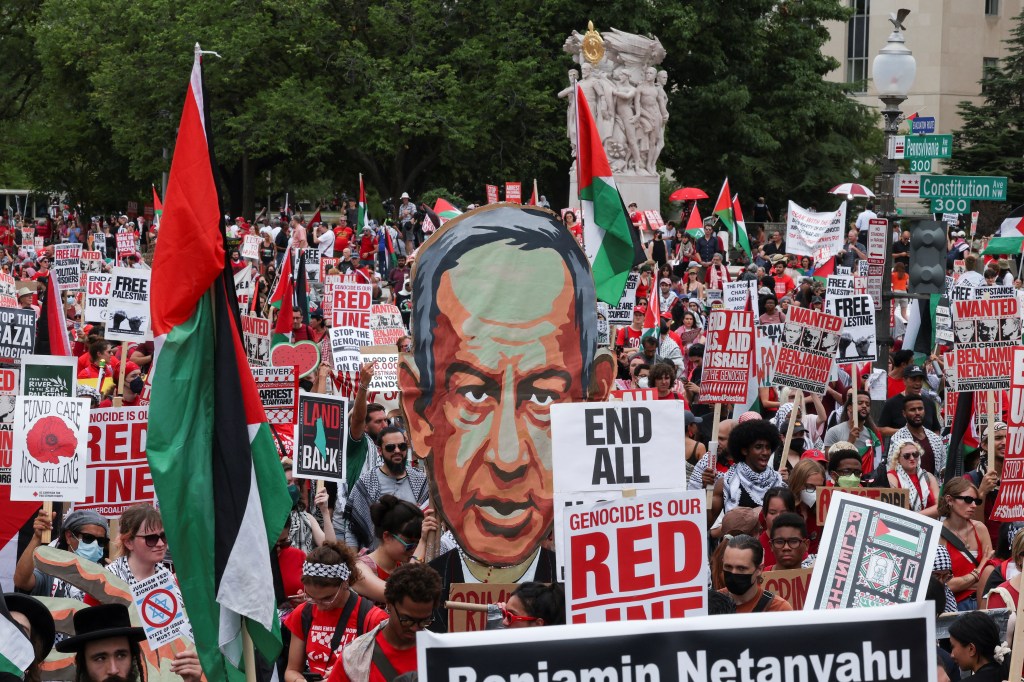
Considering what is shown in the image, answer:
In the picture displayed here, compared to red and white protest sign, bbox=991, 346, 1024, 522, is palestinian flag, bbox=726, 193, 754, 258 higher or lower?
higher

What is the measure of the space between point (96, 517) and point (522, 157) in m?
37.5

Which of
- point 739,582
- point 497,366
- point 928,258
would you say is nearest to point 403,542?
point 497,366

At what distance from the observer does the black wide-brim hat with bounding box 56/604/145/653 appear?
564cm

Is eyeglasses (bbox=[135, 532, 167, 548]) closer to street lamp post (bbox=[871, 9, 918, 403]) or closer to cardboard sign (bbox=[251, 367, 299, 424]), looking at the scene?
cardboard sign (bbox=[251, 367, 299, 424])

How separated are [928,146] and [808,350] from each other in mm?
3319

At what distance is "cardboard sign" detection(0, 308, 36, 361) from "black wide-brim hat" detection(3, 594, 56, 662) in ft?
18.6

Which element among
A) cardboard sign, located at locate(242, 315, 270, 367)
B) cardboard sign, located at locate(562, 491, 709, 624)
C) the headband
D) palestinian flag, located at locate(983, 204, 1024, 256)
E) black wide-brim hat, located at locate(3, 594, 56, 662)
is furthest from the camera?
palestinian flag, located at locate(983, 204, 1024, 256)

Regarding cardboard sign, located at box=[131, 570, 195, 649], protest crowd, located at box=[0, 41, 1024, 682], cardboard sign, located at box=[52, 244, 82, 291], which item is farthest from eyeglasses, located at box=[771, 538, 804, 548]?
cardboard sign, located at box=[52, 244, 82, 291]

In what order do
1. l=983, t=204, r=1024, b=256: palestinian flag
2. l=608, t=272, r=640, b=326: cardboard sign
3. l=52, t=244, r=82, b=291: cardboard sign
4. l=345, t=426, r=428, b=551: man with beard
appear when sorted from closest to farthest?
l=345, t=426, r=428, b=551: man with beard < l=608, t=272, r=640, b=326: cardboard sign < l=983, t=204, r=1024, b=256: palestinian flag < l=52, t=244, r=82, b=291: cardboard sign

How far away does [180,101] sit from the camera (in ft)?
157

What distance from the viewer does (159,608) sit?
6.35 meters

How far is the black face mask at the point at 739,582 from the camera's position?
666 centimetres

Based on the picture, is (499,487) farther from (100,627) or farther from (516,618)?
(100,627)

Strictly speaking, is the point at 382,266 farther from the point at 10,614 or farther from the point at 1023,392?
the point at 10,614
